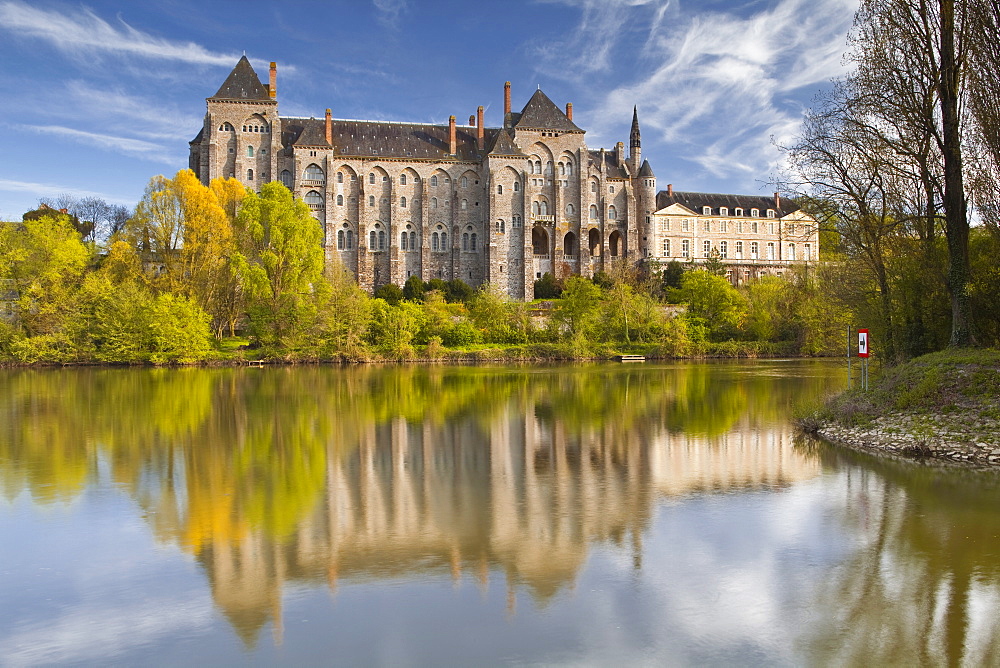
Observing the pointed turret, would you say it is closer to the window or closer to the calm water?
the window

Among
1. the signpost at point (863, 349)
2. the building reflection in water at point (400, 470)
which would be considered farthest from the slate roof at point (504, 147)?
the signpost at point (863, 349)

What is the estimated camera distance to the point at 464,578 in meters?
6.21

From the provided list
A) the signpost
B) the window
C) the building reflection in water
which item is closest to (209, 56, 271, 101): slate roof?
the window

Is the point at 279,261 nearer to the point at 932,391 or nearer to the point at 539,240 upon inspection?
the point at 539,240

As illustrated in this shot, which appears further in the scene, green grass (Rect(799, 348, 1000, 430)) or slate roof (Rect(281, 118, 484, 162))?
slate roof (Rect(281, 118, 484, 162))

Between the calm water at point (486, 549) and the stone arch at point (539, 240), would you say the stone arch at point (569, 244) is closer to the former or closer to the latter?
the stone arch at point (539, 240)

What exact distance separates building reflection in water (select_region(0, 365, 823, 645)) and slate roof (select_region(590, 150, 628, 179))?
147 feet

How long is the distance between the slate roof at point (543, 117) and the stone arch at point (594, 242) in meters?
8.49

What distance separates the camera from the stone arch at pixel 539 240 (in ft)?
203

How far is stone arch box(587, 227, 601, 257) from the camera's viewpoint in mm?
63116

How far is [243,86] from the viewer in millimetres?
56250

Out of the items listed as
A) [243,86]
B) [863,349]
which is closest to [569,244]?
[243,86]

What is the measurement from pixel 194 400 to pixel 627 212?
162 ft

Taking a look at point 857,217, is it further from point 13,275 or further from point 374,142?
point 374,142
